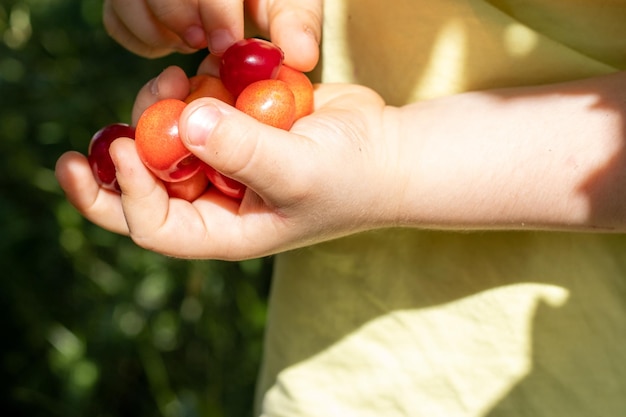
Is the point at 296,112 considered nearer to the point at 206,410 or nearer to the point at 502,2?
the point at 502,2

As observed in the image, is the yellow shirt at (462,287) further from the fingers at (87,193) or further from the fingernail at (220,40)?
the fingers at (87,193)

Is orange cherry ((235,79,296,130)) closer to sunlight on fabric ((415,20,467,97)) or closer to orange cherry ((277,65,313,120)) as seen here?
orange cherry ((277,65,313,120))

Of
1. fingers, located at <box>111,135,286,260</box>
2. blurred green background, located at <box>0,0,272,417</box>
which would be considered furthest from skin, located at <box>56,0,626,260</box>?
blurred green background, located at <box>0,0,272,417</box>

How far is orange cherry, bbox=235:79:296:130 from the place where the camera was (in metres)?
0.96

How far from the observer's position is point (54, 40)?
6.43 ft

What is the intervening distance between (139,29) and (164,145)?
0.32 metres

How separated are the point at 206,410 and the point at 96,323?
0.38 metres

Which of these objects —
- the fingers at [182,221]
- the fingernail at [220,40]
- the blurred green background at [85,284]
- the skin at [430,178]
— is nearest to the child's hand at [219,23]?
the fingernail at [220,40]

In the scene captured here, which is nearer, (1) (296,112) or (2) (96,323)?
(1) (296,112)

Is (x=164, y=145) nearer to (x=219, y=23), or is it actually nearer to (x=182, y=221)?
(x=182, y=221)

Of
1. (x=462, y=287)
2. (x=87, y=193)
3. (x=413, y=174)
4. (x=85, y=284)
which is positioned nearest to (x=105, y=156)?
(x=87, y=193)

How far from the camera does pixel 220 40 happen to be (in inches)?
42.8

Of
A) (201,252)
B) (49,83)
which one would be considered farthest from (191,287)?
(201,252)

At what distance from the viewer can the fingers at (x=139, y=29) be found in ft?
3.82
